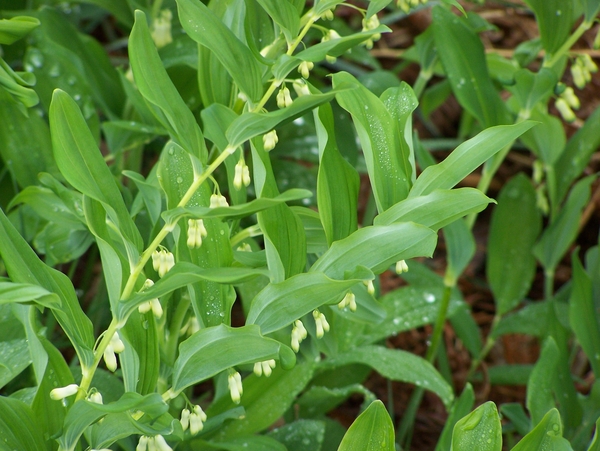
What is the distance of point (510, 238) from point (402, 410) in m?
0.41

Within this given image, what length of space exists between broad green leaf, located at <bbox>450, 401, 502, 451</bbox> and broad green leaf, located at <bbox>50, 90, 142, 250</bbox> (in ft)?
0.99

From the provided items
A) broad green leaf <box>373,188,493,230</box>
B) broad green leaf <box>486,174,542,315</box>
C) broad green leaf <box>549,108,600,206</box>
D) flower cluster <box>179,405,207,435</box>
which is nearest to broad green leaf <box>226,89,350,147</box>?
broad green leaf <box>373,188,493,230</box>

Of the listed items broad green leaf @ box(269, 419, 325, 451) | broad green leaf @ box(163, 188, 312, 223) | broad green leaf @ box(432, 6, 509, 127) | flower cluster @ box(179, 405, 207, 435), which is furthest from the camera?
broad green leaf @ box(432, 6, 509, 127)

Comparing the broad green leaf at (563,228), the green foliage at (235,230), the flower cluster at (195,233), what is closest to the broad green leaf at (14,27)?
the green foliage at (235,230)

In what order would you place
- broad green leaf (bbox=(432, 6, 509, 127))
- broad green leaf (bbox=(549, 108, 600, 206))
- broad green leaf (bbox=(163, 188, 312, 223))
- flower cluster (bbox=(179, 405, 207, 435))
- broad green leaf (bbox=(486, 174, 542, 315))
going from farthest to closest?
broad green leaf (bbox=(486, 174, 542, 315)), broad green leaf (bbox=(549, 108, 600, 206)), broad green leaf (bbox=(432, 6, 509, 127)), flower cluster (bbox=(179, 405, 207, 435)), broad green leaf (bbox=(163, 188, 312, 223))

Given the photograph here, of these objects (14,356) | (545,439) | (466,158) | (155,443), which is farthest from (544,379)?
(14,356)

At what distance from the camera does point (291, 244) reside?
54 centimetres

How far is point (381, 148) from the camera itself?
56 centimetres

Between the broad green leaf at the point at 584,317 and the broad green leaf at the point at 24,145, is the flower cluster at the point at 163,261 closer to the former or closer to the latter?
the broad green leaf at the point at 24,145

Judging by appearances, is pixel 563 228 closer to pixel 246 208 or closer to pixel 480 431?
pixel 480 431

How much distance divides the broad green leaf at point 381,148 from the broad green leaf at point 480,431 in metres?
0.18

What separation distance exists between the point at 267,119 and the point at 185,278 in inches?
5.2

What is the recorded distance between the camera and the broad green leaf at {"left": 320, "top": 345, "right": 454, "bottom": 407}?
82 centimetres

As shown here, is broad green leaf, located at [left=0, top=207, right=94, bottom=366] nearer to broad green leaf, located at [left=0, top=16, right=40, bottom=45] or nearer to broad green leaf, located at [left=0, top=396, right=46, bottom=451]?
broad green leaf, located at [left=0, top=396, right=46, bottom=451]
